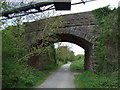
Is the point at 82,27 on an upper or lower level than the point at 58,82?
upper

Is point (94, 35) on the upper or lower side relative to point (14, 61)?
upper

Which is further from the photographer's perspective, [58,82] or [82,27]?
[82,27]

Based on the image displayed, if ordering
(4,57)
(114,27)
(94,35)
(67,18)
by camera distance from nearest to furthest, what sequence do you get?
(114,27) → (4,57) → (94,35) → (67,18)

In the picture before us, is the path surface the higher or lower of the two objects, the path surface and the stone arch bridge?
the lower

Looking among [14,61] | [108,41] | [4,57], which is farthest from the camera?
[14,61]

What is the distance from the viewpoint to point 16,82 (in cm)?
638

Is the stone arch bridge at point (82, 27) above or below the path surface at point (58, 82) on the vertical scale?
above

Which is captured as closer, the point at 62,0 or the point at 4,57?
the point at 62,0

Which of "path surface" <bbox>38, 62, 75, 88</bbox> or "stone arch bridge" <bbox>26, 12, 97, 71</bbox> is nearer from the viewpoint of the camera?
"path surface" <bbox>38, 62, 75, 88</bbox>

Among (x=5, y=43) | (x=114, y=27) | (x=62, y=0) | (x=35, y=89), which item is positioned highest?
(x=62, y=0)

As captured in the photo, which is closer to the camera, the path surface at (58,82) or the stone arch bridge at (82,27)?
the path surface at (58,82)

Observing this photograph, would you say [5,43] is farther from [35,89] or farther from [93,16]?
[93,16]

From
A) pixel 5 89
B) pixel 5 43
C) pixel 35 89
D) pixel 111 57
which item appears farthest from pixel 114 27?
pixel 35 89

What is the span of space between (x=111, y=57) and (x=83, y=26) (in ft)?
23.8
